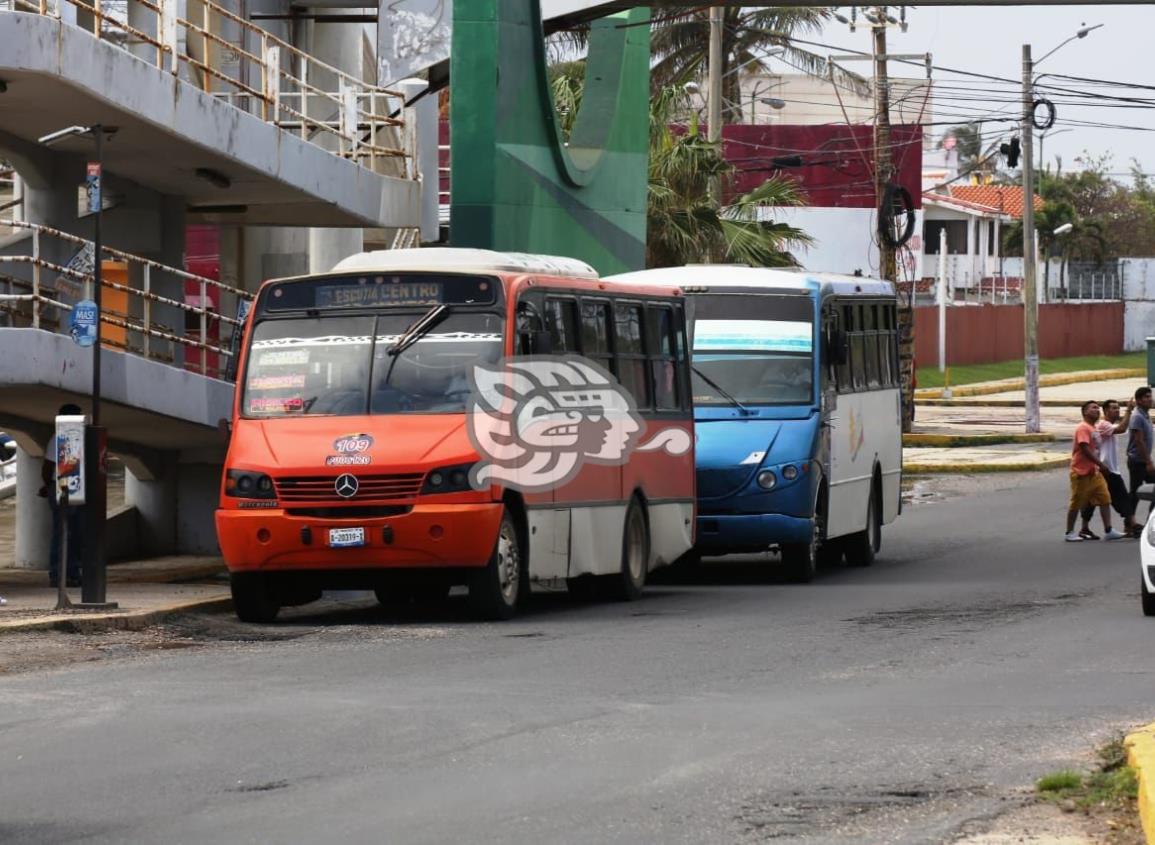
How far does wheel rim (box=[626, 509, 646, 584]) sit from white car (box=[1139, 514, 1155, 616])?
4.50 m

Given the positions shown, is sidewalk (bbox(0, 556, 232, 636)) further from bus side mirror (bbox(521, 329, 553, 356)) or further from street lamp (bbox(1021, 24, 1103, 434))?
street lamp (bbox(1021, 24, 1103, 434))

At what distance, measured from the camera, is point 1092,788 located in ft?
29.8

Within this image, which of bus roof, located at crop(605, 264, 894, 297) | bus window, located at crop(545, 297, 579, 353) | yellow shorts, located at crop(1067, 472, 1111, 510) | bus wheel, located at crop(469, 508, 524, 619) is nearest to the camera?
bus wheel, located at crop(469, 508, 524, 619)

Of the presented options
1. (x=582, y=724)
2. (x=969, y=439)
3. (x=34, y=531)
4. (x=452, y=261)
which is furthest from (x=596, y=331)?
(x=969, y=439)

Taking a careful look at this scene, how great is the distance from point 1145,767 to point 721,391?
13070mm

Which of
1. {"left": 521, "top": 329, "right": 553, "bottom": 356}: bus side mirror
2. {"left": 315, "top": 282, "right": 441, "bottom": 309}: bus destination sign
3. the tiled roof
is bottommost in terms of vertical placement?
{"left": 521, "top": 329, "right": 553, "bottom": 356}: bus side mirror

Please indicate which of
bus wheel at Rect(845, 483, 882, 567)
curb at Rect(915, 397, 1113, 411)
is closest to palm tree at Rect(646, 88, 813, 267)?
bus wheel at Rect(845, 483, 882, 567)

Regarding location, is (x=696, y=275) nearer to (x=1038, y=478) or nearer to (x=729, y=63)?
(x=1038, y=478)

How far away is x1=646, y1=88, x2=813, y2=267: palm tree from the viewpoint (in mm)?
39906

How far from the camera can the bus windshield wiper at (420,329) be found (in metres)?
17.5

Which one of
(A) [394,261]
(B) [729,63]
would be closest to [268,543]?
(A) [394,261]

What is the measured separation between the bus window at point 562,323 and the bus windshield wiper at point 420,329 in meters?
1.03

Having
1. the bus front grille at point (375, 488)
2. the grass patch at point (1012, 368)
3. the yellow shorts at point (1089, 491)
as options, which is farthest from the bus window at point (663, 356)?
the grass patch at point (1012, 368)

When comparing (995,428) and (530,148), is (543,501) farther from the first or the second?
(995,428)
